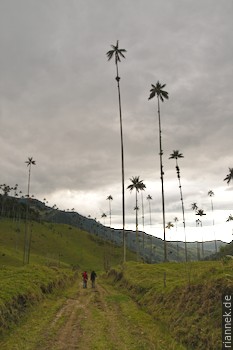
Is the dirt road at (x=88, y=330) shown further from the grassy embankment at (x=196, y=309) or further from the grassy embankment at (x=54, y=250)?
the grassy embankment at (x=54, y=250)

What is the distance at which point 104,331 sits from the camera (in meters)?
16.4

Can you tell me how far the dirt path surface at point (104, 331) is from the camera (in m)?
14.1

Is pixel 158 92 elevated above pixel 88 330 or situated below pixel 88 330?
above

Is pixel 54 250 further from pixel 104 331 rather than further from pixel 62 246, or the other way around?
pixel 104 331

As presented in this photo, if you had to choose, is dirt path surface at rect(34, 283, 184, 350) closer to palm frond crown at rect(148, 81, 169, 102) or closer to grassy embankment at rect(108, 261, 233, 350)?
grassy embankment at rect(108, 261, 233, 350)

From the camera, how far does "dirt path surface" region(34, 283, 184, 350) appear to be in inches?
553

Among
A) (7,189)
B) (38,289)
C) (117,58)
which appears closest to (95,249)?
(7,189)

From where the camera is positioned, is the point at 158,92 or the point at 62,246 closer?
the point at 158,92

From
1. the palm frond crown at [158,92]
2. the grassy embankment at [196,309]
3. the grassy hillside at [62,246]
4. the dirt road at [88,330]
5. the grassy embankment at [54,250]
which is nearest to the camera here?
the grassy embankment at [196,309]

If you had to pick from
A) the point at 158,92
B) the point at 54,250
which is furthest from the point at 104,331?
the point at 54,250

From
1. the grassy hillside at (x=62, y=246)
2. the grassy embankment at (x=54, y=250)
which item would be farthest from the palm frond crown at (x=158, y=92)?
the grassy hillside at (x=62, y=246)

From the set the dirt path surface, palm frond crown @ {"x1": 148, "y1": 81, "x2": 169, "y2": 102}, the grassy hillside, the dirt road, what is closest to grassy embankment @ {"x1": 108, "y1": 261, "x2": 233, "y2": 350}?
the dirt road

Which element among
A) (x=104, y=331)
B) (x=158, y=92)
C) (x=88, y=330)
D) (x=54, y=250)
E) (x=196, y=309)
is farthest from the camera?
(x=54, y=250)

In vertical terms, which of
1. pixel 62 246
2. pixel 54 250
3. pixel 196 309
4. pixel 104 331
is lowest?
pixel 104 331
